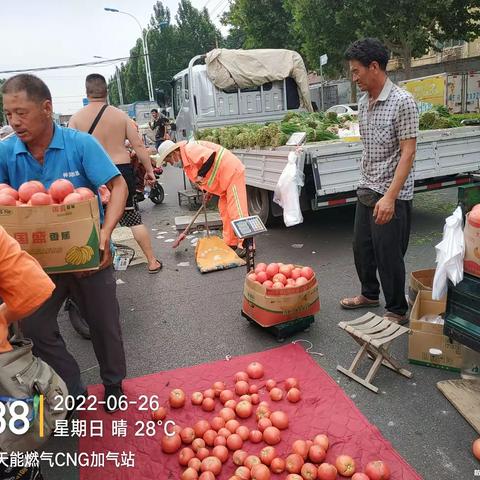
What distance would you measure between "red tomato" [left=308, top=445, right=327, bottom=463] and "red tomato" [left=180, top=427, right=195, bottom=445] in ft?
2.32

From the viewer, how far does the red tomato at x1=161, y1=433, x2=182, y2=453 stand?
2.68 m

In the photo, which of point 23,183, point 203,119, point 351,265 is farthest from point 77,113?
point 203,119

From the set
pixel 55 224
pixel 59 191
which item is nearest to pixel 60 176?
pixel 59 191

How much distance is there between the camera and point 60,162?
8.52ft

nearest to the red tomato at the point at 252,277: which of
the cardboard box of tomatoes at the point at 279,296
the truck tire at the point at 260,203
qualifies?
the cardboard box of tomatoes at the point at 279,296

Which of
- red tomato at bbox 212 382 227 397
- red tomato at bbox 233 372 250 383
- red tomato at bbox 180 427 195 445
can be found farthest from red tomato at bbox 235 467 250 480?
red tomato at bbox 233 372 250 383

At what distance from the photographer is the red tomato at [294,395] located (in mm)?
3074

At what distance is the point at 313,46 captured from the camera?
21.3 m

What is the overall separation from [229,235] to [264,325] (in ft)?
6.36

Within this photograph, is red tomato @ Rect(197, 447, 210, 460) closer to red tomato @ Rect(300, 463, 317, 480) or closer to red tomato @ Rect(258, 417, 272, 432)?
red tomato @ Rect(258, 417, 272, 432)

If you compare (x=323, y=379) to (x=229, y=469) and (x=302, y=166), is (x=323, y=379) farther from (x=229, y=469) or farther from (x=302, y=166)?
(x=302, y=166)

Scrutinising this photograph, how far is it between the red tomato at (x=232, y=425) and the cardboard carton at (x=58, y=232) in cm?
127

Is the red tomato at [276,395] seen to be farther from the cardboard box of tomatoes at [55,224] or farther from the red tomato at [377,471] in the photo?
the cardboard box of tomatoes at [55,224]

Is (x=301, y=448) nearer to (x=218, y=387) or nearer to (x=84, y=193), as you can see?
(x=218, y=387)
